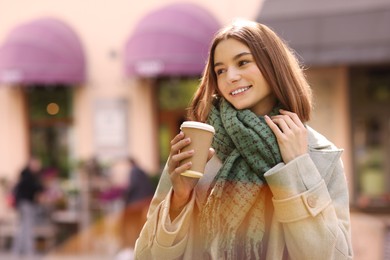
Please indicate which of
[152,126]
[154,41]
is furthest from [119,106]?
[154,41]

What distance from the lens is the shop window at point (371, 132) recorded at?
9.26 m

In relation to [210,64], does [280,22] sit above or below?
above

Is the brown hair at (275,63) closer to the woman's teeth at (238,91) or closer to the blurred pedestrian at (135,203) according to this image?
the woman's teeth at (238,91)

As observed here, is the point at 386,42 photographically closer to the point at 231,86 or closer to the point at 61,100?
the point at 61,100

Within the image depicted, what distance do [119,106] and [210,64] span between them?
29.0 feet

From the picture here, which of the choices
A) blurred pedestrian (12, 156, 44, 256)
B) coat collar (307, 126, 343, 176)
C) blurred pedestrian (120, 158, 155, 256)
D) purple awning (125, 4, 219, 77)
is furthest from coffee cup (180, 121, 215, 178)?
blurred pedestrian (12, 156, 44, 256)

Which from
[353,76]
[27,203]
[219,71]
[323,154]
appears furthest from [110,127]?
[323,154]

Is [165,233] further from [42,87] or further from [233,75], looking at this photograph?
[42,87]

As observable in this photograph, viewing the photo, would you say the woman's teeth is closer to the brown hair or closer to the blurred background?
the brown hair

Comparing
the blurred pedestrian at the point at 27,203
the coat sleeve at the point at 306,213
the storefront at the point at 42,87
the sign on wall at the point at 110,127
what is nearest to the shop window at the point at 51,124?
the storefront at the point at 42,87

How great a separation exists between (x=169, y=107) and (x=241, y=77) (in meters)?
8.83

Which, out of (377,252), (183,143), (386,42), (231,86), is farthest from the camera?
(386,42)

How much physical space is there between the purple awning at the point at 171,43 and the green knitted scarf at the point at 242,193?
781cm

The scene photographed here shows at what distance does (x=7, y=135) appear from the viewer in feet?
36.9
